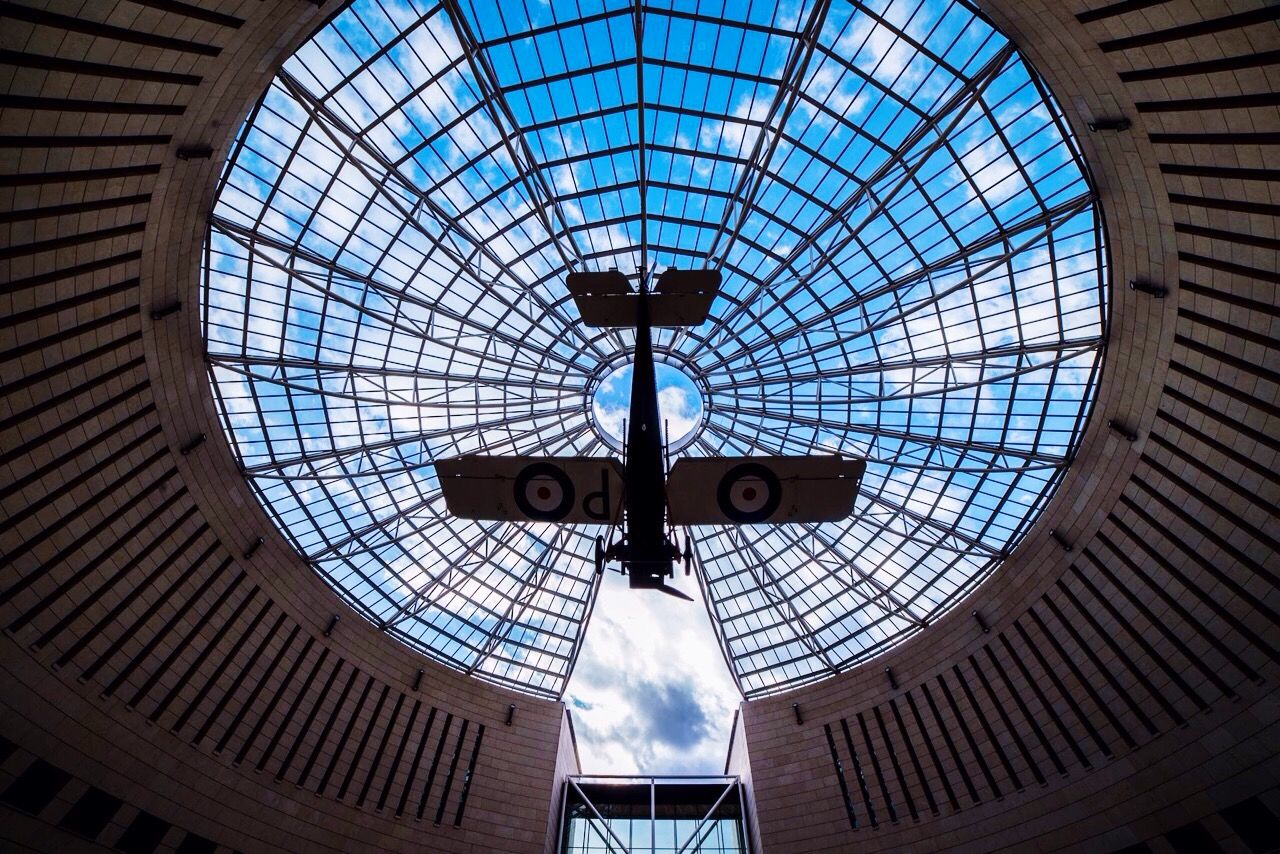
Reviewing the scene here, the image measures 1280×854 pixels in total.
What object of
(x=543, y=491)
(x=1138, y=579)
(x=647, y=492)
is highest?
(x=1138, y=579)

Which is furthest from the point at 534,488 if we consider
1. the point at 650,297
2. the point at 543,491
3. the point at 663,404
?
the point at 663,404

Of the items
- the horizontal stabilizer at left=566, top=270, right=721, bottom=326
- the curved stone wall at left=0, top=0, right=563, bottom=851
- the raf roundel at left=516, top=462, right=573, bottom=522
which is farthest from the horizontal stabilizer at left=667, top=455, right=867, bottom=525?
the curved stone wall at left=0, top=0, right=563, bottom=851

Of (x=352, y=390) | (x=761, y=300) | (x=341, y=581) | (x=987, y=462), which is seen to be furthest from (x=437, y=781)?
(x=987, y=462)

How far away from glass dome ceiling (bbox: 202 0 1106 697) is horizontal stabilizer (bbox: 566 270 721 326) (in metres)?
10.7

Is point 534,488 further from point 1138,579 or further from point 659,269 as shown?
point 1138,579

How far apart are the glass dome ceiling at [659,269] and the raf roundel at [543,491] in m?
14.7

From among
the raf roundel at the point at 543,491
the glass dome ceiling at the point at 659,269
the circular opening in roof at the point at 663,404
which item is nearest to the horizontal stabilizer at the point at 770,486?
the raf roundel at the point at 543,491

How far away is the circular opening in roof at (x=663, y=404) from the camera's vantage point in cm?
3753

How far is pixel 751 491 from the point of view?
16656 mm

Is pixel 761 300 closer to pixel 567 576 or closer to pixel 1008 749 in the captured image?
pixel 567 576

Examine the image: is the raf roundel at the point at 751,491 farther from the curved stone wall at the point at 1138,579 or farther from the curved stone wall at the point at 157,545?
the curved stone wall at the point at 157,545

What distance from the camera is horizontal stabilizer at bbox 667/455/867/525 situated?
16.5 m

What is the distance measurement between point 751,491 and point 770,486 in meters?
0.48

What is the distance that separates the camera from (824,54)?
23.2m
